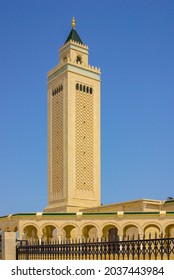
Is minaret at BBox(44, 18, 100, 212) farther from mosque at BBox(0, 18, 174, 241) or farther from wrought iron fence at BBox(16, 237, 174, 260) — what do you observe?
wrought iron fence at BBox(16, 237, 174, 260)

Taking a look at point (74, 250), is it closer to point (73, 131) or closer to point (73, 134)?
point (73, 134)

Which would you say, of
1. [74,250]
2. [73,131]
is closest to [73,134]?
[73,131]

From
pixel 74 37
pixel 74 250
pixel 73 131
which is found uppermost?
pixel 74 37

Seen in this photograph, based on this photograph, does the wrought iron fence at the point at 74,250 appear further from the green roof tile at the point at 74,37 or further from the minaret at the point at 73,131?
the green roof tile at the point at 74,37

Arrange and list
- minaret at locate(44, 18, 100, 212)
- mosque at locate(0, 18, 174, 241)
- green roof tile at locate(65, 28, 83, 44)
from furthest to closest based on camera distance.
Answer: green roof tile at locate(65, 28, 83, 44)
minaret at locate(44, 18, 100, 212)
mosque at locate(0, 18, 174, 241)

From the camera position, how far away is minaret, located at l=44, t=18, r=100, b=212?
44.9 metres

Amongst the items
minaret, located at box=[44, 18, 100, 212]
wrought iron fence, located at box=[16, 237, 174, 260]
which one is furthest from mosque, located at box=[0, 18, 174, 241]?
wrought iron fence, located at box=[16, 237, 174, 260]

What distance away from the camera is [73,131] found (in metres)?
45.9

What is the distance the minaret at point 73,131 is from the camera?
4491 centimetres

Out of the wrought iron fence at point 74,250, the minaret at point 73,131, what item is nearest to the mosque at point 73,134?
the minaret at point 73,131
